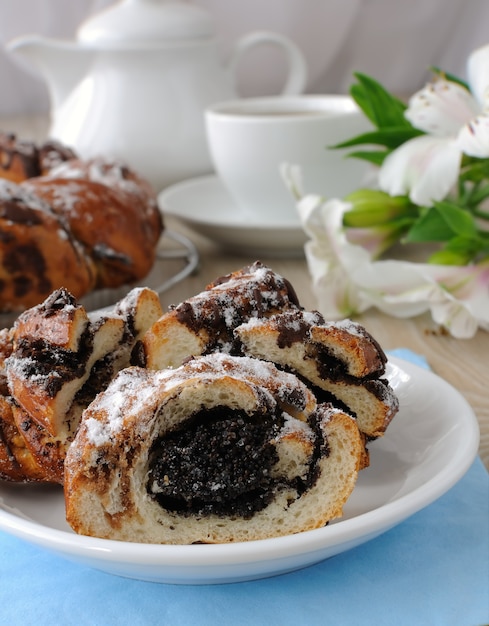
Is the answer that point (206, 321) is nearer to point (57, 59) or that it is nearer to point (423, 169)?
point (423, 169)

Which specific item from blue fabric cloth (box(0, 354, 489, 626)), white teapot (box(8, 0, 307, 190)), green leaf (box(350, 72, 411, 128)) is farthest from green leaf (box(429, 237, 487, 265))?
white teapot (box(8, 0, 307, 190))

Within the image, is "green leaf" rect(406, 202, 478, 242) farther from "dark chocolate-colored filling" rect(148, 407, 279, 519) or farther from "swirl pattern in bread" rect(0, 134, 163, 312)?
"dark chocolate-colored filling" rect(148, 407, 279, 519)

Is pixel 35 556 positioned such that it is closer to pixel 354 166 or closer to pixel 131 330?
pixel 131 330

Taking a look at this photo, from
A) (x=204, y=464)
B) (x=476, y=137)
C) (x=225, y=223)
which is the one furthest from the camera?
(x=225, y=223)

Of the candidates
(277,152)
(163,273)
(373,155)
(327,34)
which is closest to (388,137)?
(373,155)

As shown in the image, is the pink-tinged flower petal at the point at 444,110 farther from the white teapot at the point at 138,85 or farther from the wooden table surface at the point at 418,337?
the white teapot at the point at 138,85

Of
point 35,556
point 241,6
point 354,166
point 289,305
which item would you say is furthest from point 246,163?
point 241,6
